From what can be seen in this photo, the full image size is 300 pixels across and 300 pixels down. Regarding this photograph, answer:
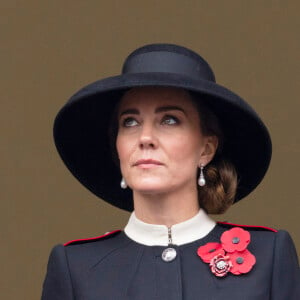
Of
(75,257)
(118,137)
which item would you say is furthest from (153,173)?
(75,257)

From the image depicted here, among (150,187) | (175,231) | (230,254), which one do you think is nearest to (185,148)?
(150,187)

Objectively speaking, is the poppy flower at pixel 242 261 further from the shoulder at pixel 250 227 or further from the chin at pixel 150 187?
the chin at pixel 150 187

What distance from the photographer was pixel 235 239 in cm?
391

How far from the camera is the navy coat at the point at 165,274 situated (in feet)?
12.4

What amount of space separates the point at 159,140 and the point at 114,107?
52 centimetres

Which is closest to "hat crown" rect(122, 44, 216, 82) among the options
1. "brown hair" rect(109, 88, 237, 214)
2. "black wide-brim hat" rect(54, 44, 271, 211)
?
"black wide-brim hat" rect(54, 44, 271, 211)

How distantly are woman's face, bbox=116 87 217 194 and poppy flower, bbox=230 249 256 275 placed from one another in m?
0.38

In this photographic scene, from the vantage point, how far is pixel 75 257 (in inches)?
160

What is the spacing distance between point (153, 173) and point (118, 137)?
1.00 feet

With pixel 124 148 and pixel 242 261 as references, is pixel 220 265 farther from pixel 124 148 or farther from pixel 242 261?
pixel 124 148

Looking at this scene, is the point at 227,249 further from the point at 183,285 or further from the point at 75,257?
the point at 75,257

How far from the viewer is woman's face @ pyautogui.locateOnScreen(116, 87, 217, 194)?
381 centimetres

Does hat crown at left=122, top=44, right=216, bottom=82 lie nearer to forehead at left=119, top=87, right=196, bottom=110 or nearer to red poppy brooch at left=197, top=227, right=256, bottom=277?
forehead at left=119, top=87, right=196, bottom=110

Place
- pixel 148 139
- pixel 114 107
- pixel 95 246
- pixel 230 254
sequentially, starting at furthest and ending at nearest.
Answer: pixel 114 107, pixel 95 246, pixel 230 254, pixel 148 139
